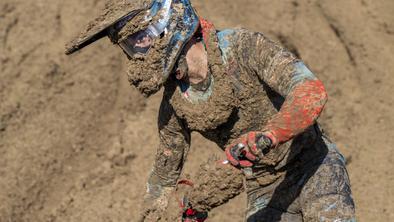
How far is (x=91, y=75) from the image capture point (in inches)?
323

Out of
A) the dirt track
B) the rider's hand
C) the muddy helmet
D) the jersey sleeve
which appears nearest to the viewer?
the rider's hand

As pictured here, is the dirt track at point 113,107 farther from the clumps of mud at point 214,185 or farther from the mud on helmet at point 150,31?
the mud on helmet at point 150,31

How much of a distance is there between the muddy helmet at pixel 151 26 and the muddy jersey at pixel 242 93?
15 cm

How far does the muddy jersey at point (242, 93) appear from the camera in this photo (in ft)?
12.1

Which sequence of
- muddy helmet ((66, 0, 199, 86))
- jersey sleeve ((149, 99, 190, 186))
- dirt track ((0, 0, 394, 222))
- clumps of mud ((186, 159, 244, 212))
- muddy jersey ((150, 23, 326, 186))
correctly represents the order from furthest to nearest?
dirt track ((0, 0, 394, 222)) → jersey sleeve ((149, 99, 190, 186)) → muddy helmet ((66, 0, 199, 86)) → clumps of mud ((186, 159, 244, 212)) → muddy jersey ((150, 23, 326, 186))

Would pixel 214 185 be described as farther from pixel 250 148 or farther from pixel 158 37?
pixel 158 37

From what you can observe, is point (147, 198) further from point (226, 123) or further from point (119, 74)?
point (119, 74)

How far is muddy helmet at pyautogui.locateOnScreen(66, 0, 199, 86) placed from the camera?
3.90 m

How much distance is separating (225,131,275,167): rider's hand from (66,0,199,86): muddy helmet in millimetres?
813

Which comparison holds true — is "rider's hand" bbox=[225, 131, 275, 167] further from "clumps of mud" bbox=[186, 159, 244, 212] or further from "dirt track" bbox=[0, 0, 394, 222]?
"dirt track" bbox=[0, 0, 394, 222]

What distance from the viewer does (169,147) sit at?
4.51m

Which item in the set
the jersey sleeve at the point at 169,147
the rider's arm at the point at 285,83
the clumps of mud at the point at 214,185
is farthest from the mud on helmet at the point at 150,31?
the clumps of mud at the point at 214,185

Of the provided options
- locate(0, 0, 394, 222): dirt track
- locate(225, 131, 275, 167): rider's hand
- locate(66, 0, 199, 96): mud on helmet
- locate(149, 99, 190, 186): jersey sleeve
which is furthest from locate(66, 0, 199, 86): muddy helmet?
locate(0, 0, 394, 222): dirt track

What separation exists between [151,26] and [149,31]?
3cm
